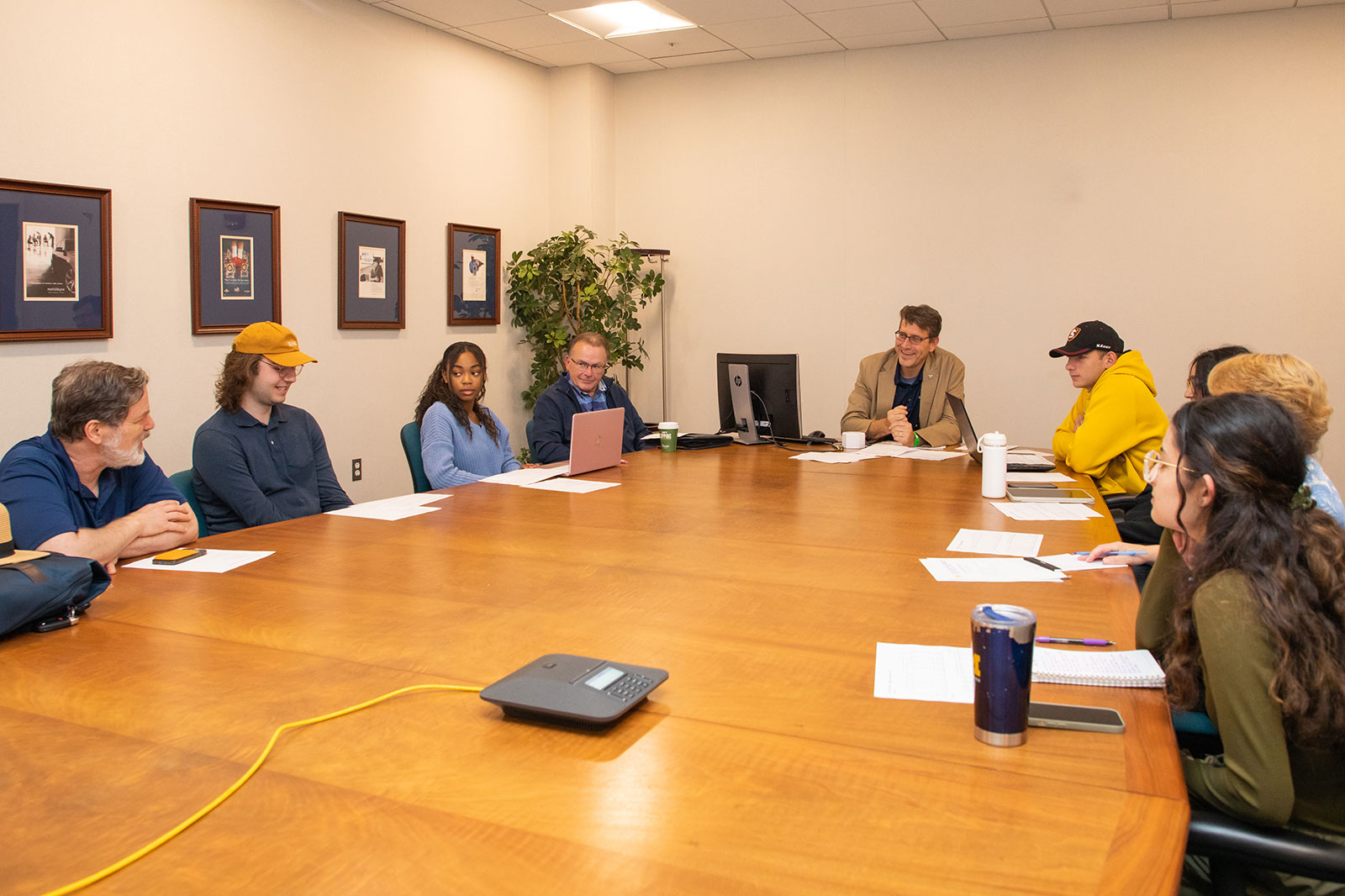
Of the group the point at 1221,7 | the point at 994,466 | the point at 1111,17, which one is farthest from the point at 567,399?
the point at 1221,7

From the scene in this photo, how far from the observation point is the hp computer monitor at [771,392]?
15.3ft

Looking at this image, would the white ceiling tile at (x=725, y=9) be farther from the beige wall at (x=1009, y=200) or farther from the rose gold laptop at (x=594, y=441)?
the rose gold laptop at (x=594, y=441)

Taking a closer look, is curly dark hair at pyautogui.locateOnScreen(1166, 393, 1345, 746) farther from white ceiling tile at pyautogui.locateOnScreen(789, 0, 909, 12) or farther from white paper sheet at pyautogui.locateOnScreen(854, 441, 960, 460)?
white ceiling tile at pyautogui.locateOnScreen(789, 0, 909, 12)

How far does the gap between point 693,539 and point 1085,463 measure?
2049mm

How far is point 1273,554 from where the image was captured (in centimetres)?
144

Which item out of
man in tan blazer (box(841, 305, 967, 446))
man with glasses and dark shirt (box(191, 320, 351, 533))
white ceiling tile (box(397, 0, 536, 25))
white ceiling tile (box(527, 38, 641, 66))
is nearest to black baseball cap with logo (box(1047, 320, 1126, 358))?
man in tan blazer (box(841, 305, 967, 446))

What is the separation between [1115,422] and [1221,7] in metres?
2.90

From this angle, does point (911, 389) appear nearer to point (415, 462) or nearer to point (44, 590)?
point (415, 462)

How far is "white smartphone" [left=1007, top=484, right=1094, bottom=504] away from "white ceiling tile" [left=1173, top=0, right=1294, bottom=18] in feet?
10.9

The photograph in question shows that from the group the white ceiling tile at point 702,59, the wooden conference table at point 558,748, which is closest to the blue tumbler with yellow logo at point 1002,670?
the wooden conference table at point 558,748

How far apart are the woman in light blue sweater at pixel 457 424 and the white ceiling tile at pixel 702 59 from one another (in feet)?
10.8

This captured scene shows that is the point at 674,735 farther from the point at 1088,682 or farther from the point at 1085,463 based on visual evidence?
the point at 1085,463

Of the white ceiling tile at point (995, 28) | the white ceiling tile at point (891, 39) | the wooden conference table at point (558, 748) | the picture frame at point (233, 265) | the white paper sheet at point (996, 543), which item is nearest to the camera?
the wooden conference table at point (558, 748)

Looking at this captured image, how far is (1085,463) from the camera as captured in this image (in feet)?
13.0
